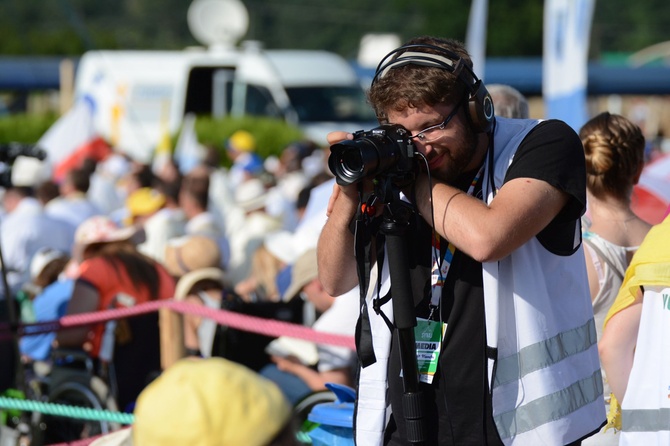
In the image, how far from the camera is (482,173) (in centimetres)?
275

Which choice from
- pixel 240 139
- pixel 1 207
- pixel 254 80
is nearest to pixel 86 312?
pixel 1 207

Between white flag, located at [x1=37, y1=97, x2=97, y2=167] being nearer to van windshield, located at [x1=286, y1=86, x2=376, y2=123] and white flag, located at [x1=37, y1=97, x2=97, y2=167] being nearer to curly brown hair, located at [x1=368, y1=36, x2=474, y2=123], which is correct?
van windshield, located at [x1=286, y1=86, x2=376, y2=123]

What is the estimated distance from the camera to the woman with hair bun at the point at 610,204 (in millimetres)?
3623

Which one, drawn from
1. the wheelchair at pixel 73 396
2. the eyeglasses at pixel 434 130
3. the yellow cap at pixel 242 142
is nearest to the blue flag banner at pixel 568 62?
the wheelchair at pixel 73 396

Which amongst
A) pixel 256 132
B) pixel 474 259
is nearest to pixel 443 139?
pixel 474 259

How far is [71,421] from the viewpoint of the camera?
641 centimetres

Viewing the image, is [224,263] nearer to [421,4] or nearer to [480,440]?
[480,440]

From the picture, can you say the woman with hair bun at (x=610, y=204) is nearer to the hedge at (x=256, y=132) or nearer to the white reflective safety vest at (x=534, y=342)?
the white reflective safety vest at (x=534, y=342)

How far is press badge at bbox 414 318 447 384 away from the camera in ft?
8.85

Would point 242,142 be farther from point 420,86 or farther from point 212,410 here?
point 212,410

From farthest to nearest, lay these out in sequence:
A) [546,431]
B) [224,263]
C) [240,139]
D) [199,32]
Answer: [199,32]
[240,139]
[224,263]
[546,431]

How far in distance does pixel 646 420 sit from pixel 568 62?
682 cm

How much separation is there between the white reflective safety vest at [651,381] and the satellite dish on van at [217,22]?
19.9m

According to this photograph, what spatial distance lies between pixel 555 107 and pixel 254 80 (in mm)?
11710
